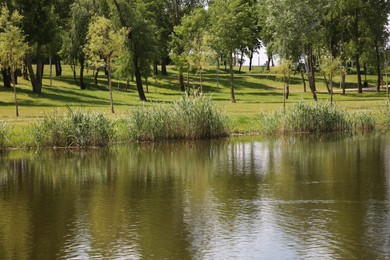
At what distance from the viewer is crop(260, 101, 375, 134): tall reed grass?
3897 centimetres

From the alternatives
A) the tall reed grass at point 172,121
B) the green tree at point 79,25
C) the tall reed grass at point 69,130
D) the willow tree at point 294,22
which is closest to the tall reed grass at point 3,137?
the tall reed grass at point 69,130

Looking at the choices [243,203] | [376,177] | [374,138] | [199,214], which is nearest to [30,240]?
[199,214]

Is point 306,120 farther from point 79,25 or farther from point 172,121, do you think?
point 79,25

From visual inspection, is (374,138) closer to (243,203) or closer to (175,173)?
(175,173)

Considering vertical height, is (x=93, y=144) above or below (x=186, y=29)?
below

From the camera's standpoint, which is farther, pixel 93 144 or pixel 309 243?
pixel 93 144

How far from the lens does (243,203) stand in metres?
17.2

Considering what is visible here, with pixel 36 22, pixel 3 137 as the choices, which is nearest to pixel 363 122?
pixel 3 137

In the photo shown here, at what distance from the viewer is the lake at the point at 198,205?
1287cm

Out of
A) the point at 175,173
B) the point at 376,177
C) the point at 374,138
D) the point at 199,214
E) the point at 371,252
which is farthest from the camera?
the point at 374,138

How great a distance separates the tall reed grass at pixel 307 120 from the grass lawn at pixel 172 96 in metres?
1.78

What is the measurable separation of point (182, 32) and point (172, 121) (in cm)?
3528

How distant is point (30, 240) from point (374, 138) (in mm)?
25932

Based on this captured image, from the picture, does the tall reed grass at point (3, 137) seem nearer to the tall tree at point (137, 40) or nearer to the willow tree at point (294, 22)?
the tall tree at point (137, 40)
